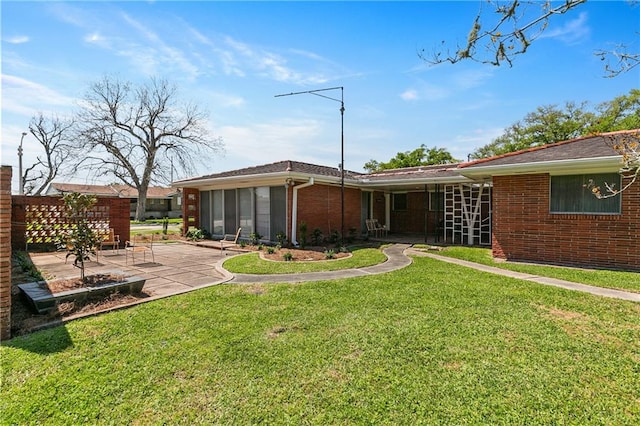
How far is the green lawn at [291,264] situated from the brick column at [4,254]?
14.6 feet

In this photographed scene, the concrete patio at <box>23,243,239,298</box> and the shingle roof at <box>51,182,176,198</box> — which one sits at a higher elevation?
the shingle roof at <box>51,182,176,198</box>

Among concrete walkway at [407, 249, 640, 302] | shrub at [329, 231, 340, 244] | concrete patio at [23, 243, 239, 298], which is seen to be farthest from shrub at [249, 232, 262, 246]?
concrete walkway at [407, 249, 640, 302]

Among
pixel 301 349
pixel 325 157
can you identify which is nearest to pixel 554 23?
pixel 301 349

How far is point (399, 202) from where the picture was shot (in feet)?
62.3

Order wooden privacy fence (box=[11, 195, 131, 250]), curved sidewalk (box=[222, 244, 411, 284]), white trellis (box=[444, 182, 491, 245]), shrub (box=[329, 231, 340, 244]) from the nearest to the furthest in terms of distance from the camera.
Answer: curved sidewalk (box=[222, 244, 411, 284]), wooden privacy fence (box=[11, 195, 131, 250]), white trellis (box=[444, 182, 491, 245]), shrub (box=[329, 231, 340, 244])

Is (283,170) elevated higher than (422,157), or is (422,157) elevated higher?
(422,157)

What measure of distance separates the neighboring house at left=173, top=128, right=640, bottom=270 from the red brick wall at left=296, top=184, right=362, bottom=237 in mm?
44

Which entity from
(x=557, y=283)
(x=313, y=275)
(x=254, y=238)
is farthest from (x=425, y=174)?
(x=313, y=275)

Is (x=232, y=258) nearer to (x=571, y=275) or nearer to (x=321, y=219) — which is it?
(x=321, y=219)

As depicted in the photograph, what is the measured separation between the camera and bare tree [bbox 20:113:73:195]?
3666cm

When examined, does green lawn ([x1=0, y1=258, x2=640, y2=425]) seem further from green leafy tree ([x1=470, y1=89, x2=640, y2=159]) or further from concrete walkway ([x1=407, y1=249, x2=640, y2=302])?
green leafy tree ([x1=470, y1=89, x2=640, y2=159])

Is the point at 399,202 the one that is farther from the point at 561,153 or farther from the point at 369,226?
the point at 561,153

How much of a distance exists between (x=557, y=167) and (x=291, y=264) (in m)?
7.82

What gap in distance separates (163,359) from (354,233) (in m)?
12.3
